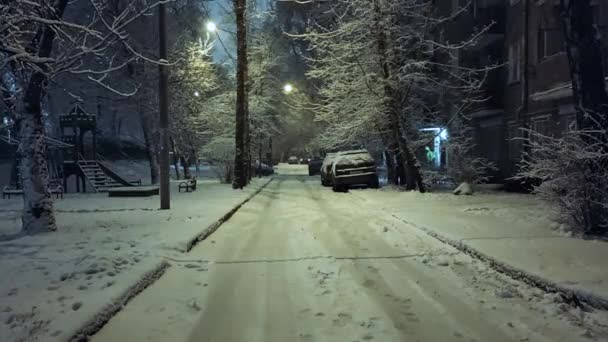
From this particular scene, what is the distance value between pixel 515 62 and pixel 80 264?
20659 millimetres

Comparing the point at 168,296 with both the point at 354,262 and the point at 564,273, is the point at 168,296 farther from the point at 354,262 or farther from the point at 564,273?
the point at 564,273

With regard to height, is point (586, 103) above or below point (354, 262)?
above

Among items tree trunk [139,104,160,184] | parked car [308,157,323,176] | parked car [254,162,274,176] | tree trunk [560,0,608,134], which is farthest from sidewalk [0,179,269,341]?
parked car [308,157,323,176]

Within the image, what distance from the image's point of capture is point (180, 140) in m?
34.4

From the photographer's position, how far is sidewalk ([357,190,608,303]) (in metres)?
6.51

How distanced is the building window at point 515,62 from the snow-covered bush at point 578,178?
1434cm

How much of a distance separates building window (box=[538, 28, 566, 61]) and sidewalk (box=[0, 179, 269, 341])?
1384 cm

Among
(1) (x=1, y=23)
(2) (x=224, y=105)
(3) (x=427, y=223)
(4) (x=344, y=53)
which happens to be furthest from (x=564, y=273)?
(2) (x=224, y=105)

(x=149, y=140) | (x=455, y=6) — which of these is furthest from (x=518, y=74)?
(x=149, y=140)

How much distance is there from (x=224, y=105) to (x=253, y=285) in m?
26.9

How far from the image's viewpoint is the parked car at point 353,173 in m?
23.5

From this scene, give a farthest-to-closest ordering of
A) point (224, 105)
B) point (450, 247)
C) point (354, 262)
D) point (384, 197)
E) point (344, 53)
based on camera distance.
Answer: point (224, 105) < point (344, 53) < point (384, 197) < point (450, 247) < point (354, 262)

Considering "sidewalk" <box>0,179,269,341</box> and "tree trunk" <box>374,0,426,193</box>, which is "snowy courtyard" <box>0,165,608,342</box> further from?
"tree trunk" <box>374,0,426,193</box>

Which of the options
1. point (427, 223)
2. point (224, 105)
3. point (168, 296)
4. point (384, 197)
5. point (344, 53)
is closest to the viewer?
point (168, 296)
